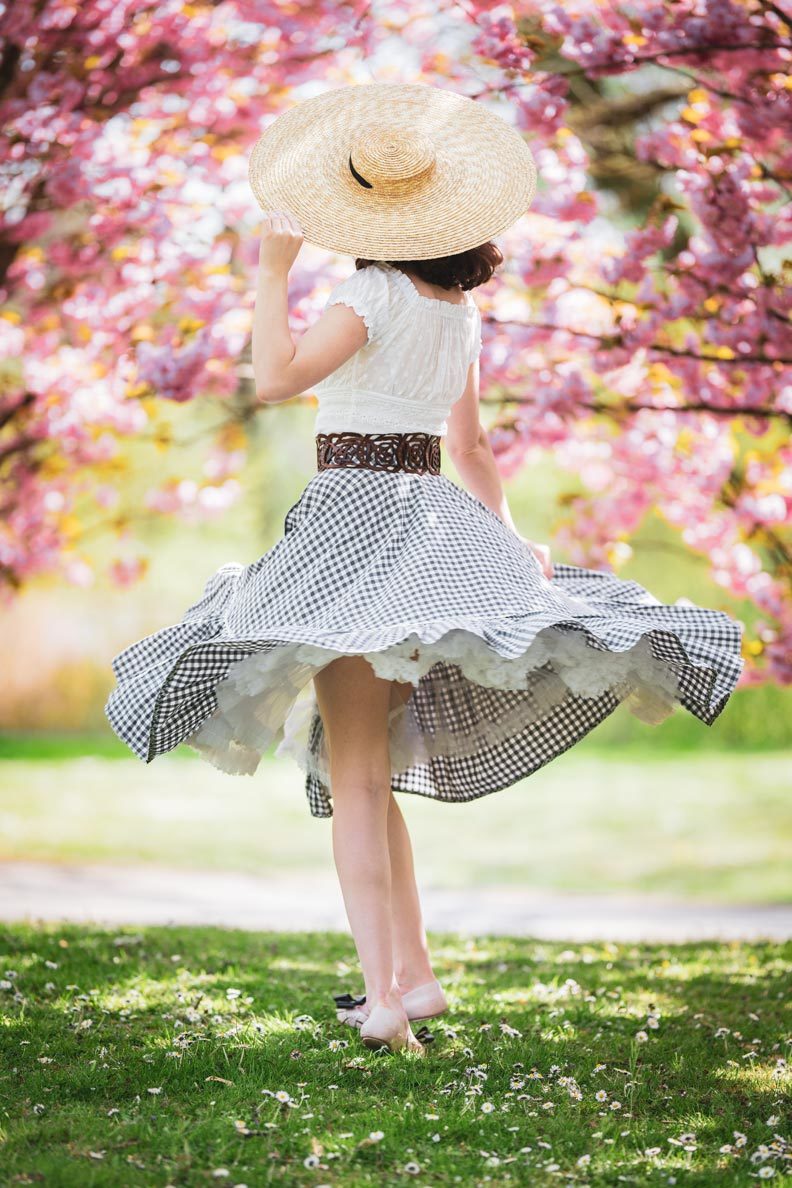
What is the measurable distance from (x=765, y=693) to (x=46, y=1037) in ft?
31.3

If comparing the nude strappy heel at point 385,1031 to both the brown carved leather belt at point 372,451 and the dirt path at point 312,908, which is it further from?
the dirt path at point 312,908

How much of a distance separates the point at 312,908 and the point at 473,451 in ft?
10.6

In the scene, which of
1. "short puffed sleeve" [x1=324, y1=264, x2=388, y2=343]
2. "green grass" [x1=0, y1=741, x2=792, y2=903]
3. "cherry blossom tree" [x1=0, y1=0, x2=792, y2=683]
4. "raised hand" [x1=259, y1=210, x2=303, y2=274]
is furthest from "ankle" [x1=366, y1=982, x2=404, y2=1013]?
"green grass" [x1=0, y1=741, x2=792, y2=903]

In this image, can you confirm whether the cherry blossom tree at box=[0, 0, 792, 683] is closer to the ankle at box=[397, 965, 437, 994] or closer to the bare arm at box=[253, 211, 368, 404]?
the bare arm at box=[253, 211, 368, 404]

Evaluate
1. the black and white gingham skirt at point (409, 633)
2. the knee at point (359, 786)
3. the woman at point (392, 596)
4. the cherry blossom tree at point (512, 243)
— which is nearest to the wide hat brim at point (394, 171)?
the woman at point (392, 596)

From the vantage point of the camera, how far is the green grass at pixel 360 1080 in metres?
1.74

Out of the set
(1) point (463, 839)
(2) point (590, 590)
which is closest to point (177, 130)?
(2) point (590, 590)

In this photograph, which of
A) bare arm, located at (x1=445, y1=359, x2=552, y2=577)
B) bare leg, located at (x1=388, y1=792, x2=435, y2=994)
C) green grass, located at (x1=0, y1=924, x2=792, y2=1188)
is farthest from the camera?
bare arm, located at (x1=445, y1=359, x2=552, y2=577)

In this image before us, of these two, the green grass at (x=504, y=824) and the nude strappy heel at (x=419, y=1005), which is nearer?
the nude strappy heel at (x=419, y=1005)

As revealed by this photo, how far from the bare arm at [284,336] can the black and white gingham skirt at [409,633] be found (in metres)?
0.22

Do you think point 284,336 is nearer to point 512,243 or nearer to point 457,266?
point 457,266

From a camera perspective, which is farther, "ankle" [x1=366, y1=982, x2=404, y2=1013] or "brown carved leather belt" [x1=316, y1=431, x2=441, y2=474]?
"brown carved leather belt" [x1=316, y1=431, x2=441, y2=474]

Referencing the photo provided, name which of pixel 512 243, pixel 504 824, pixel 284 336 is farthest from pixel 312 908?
pixel 504 824

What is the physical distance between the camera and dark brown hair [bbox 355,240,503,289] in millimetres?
2361
